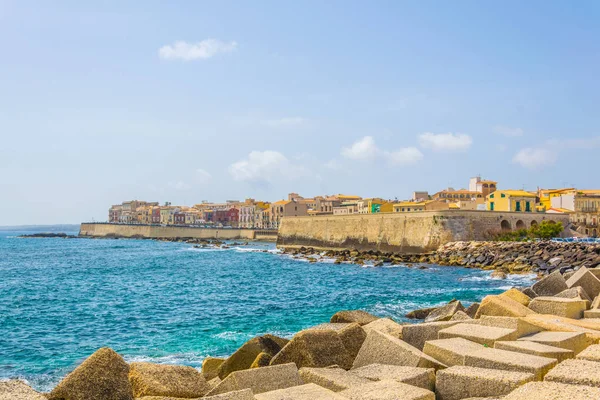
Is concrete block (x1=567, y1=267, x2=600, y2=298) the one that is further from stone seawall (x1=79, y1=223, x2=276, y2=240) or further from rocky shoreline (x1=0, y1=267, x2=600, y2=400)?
stone seawall (x1=79, y1=223, x2=276, y2=240)

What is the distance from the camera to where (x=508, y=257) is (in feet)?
113

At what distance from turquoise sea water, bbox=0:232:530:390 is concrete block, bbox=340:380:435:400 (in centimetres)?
690

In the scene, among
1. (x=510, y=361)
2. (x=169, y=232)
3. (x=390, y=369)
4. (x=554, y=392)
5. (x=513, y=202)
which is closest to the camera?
(x=554, y=392)

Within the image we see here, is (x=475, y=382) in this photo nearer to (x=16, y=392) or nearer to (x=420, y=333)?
(x=420, y=333)

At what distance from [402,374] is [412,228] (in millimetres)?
43416

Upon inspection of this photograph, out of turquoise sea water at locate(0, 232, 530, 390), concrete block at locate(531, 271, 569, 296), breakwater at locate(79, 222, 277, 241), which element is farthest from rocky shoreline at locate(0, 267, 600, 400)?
breakwater at locate(79, 222, 277, 241)

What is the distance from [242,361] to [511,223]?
45.6 m

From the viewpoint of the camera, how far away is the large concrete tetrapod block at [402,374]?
15.9 ft

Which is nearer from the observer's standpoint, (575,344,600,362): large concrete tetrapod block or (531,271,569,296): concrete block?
(575,344,600,362): large concrete tetrapod block

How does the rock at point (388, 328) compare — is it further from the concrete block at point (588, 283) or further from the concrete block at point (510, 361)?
the concrete block at point (588, 283)

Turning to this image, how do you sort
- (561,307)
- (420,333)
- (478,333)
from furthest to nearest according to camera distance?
(561,307) → (420,333) → (478,333)

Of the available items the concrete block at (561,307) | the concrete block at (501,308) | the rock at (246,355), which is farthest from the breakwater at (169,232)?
the rock at (246,355)

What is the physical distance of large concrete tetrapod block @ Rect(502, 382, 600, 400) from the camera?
3.58 metres

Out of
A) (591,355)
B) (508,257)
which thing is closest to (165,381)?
(591,355)
